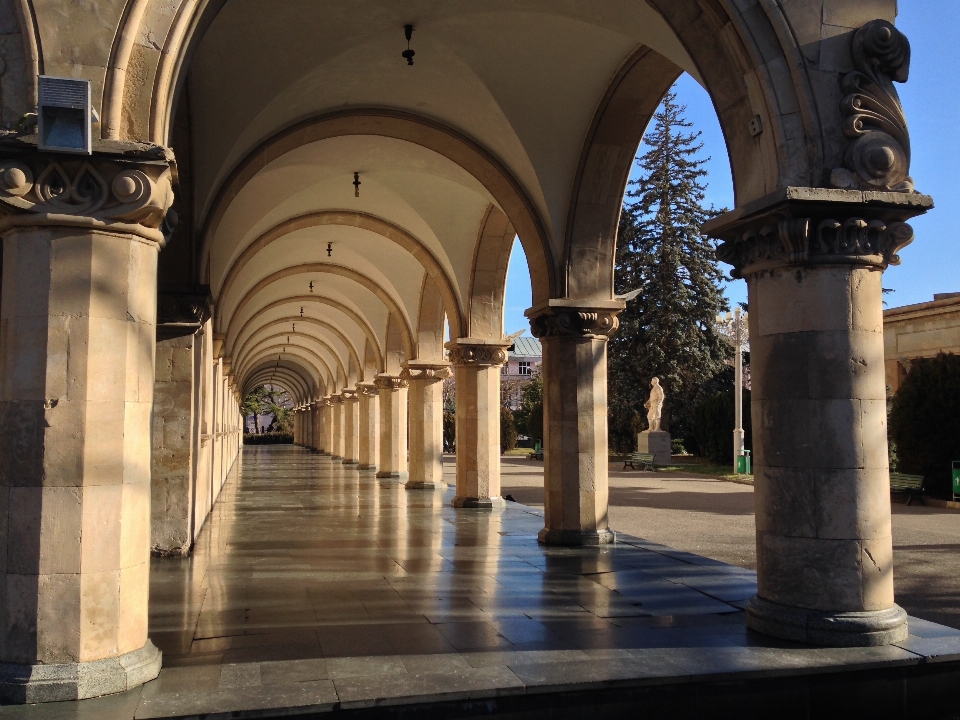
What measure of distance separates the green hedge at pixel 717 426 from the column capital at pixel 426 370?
14.6 m

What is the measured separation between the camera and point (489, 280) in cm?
1328

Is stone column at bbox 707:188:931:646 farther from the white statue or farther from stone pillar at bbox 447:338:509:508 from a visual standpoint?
the white statue

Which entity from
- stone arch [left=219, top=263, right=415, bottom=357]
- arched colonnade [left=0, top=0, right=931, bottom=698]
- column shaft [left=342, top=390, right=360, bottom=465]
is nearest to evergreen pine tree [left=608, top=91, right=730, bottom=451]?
column shaft [left=342, top=390, right=360, bottom=465]

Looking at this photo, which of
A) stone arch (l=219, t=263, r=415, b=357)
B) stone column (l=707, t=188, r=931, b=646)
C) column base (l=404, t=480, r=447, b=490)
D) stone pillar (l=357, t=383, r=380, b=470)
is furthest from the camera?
stone pillar (l=357, t=383, r=380, b=470)

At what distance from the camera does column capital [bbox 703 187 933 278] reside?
16.4 ft

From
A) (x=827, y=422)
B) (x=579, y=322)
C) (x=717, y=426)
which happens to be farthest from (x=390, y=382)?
(x=827, y=422)

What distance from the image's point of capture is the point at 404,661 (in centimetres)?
443

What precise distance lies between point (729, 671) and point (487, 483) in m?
8.83

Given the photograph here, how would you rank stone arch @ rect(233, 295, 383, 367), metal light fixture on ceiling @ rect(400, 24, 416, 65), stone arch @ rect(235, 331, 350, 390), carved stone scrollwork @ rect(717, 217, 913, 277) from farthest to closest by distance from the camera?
1. stone arch @ rect(235, 331, 350, 390)
2. stone arch @ rect(233, 295, 383, 367)
3. metal light fixture on ceiling @ rect(400, 24, 416, 65)
4. carved stone scrollwork @ rect(717, 217, 913, 277)

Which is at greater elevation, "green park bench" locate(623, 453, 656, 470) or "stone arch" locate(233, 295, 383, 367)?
"stone arch" locate(233, 295, 383, 367)

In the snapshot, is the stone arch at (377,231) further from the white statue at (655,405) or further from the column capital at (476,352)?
the white statue at (655,405)

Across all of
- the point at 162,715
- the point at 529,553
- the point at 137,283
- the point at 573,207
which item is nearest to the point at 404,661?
the point at 162,715

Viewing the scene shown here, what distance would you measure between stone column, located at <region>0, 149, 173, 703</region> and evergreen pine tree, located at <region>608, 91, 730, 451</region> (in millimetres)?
30107

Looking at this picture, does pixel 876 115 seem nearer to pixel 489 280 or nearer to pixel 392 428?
pixel 489 280
